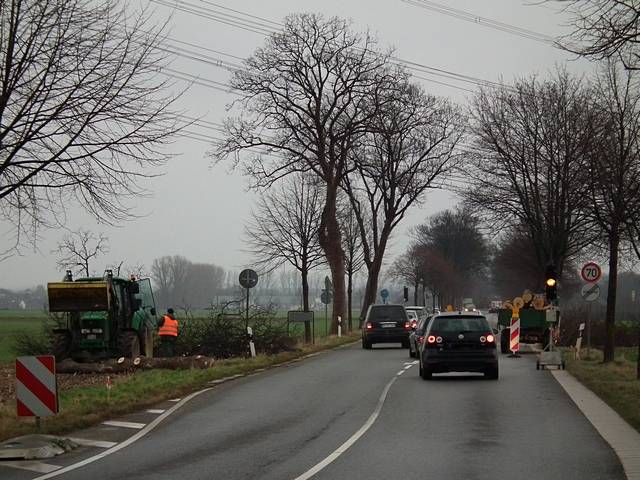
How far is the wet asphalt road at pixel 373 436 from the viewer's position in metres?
11.3

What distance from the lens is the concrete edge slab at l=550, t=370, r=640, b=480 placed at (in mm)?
11766

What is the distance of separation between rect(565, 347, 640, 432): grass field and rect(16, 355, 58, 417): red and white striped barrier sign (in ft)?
27.0

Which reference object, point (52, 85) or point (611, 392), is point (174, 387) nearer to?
point (52, 85)

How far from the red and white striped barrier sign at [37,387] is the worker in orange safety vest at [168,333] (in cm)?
1756

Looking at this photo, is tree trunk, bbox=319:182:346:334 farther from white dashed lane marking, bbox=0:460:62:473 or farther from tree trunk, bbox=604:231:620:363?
white dashed lane marking, bbox=0:460:62:473

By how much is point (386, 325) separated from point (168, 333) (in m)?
12.0

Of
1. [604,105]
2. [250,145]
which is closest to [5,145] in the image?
[604,105]

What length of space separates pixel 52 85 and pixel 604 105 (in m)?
17.9

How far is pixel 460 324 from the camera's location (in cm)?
2469

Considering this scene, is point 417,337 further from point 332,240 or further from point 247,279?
point 332,240

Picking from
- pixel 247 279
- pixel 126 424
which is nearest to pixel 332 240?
pixel 247 279

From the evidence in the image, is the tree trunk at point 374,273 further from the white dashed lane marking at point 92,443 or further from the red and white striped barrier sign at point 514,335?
the white dashed lane marking at point 92,443

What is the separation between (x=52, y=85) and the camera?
17.3m

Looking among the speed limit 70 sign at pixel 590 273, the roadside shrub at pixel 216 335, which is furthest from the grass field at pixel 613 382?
the roadside shrub at pixel 216 335
